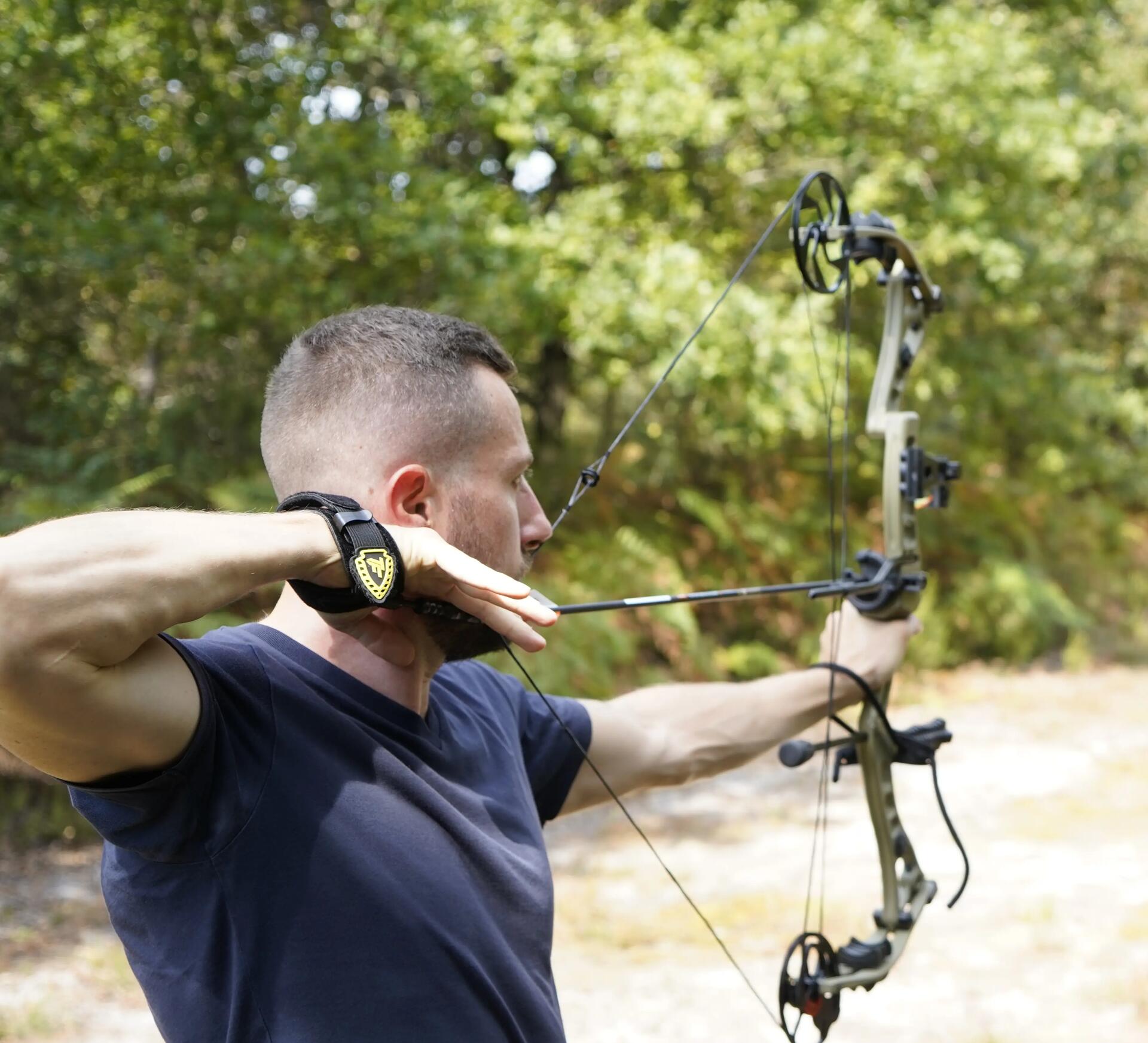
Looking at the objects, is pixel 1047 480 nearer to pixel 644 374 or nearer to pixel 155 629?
pixel 644 374

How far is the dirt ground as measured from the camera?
4074mm

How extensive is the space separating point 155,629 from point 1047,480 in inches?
440

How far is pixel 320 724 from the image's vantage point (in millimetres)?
1397

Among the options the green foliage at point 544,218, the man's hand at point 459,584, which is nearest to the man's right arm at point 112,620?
the man's hand at point 459,584

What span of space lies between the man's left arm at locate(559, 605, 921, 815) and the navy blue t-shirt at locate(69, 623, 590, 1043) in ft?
1.96

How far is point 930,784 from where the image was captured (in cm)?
693

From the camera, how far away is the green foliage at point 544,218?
6512mm

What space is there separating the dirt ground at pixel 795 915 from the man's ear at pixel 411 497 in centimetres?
290

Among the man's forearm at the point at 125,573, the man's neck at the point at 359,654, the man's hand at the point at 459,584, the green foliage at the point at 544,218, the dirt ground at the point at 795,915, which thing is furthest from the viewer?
the green foliage at the point at 544,218

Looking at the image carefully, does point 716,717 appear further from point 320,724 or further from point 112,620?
point 112,620

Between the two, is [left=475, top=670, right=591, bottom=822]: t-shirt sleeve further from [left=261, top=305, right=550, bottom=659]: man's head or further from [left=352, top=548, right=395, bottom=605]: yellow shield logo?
[left=352, top=548, right=395, bottom=605]: yellow shield logo

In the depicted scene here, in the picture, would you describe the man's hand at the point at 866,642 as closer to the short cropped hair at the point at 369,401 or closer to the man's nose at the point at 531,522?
the man's nose at the point at 531,522

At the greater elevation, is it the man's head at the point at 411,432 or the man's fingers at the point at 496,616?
the man's head at the point at 411,432

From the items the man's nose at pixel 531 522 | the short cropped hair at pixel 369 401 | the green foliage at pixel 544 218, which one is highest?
the short cropped hair at pixel 369 401
